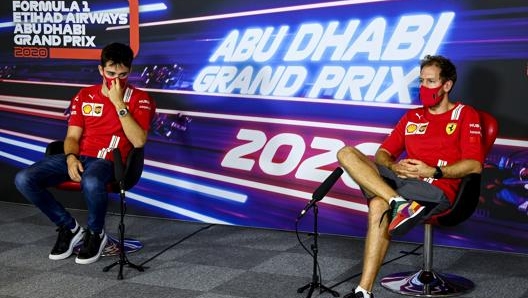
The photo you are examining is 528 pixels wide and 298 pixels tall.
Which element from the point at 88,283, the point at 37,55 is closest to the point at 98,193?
the point at 88,283

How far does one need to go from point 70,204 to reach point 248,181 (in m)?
1.49

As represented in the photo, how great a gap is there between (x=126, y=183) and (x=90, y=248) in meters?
0.42

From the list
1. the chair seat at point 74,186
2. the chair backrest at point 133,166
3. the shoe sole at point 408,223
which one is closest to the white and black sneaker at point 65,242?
the chair seat at point 74,186

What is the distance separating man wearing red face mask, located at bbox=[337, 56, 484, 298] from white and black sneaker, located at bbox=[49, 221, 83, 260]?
5.60 feet

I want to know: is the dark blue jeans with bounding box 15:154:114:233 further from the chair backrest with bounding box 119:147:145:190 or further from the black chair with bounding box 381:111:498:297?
the black chair with bounding box 381:111:498:297

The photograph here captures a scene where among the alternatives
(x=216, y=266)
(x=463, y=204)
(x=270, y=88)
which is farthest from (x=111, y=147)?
(x=463, y=204)

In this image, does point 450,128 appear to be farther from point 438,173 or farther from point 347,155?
point 347,155

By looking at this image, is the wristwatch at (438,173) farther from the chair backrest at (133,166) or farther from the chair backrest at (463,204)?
the chair backrest at (133,166)

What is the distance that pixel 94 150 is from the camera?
4.45m

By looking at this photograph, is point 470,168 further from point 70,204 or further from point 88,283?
point 70,204

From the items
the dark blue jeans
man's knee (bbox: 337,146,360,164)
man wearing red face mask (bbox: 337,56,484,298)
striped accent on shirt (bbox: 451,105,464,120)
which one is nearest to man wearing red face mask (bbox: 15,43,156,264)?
the dark blue jeans

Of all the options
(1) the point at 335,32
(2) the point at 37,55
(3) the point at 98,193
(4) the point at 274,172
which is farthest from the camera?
(2) the point at 37,55

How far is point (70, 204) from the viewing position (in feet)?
18.6

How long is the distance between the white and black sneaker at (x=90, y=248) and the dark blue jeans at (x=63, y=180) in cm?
4
